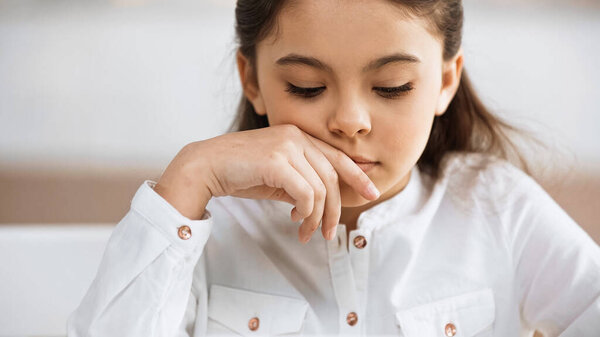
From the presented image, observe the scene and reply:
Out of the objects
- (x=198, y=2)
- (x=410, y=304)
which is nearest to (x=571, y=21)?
(x=198, y=2)

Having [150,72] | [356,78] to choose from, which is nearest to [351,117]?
[356,78]

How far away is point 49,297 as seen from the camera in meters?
1.05

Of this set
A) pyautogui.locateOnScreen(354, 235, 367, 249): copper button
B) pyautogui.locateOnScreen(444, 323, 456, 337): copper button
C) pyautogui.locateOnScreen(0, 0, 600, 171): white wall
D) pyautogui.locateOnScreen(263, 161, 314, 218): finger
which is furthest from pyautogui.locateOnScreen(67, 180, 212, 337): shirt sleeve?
pyautogui.locateOnScreen(0, 0, 600, 171): white wall

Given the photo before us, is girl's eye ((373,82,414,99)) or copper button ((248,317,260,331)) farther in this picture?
copper button ((248,317,260,331))

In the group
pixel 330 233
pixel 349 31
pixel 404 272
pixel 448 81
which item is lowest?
pixel 404 272

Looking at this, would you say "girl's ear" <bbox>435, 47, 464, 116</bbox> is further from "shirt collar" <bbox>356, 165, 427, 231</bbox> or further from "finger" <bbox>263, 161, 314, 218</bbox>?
"finger" <bbox>263, 161, 314, 218</bbox>

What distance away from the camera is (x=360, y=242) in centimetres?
90

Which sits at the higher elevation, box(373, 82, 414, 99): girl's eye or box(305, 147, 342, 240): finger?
box(373, 82, 414, 99): girl's eye

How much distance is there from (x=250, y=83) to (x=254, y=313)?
1.03 feet

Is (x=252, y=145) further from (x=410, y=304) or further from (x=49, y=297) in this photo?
(x=49, y=297)

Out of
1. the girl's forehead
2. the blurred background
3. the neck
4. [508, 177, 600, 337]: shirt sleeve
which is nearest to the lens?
the girl's forehead

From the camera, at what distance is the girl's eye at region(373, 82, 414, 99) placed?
789 millimetres

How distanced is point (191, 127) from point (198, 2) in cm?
43

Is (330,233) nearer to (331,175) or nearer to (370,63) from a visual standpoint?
(331,175)
